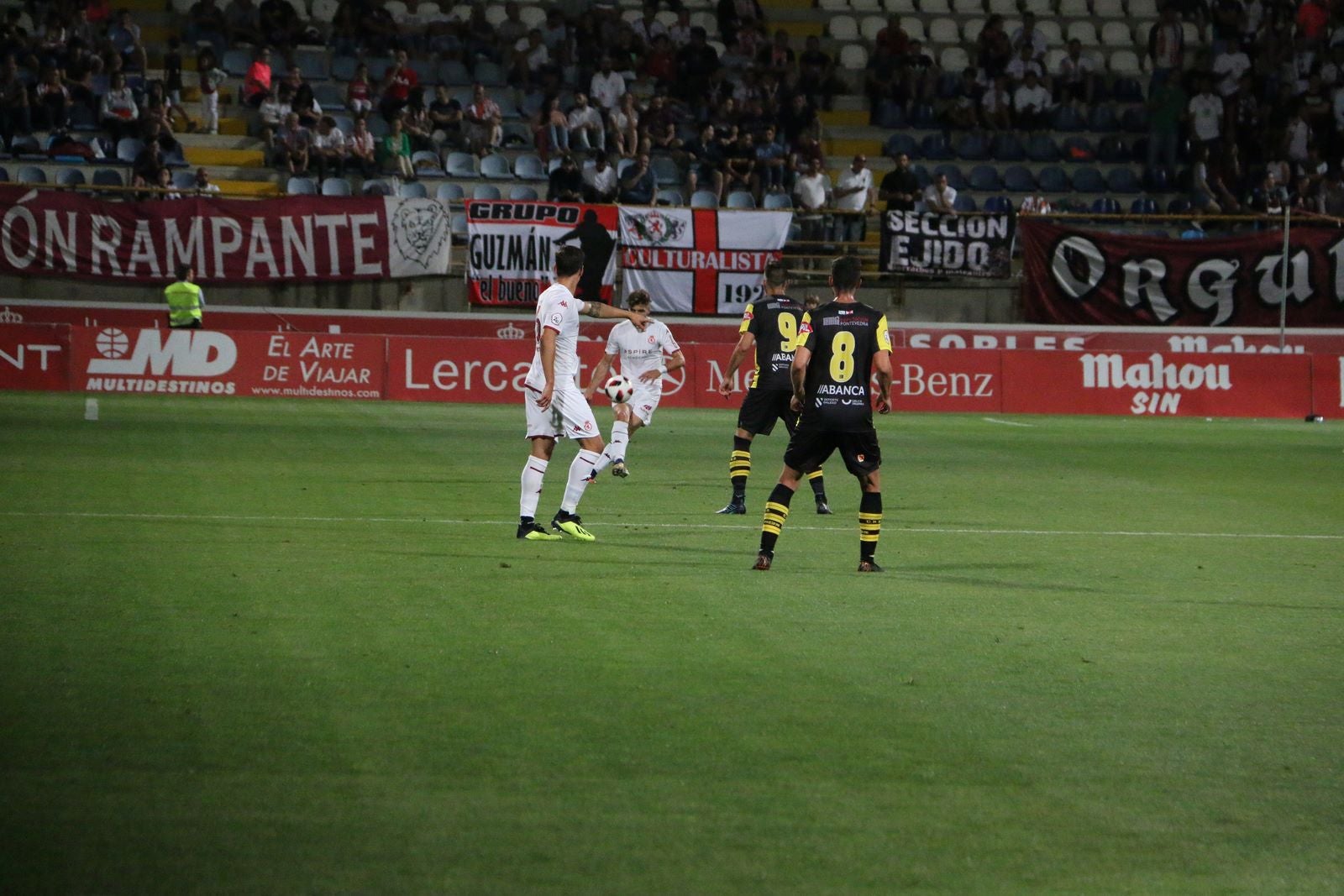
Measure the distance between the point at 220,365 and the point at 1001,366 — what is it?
13903 millimetres

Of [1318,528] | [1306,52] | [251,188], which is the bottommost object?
[1318,528]

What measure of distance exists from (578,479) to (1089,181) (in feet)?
88.3

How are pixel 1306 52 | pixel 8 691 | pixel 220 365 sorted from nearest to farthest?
pixel 8 691 → pixel 220 365 → pixel 1306 52

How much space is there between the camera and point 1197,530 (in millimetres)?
14516

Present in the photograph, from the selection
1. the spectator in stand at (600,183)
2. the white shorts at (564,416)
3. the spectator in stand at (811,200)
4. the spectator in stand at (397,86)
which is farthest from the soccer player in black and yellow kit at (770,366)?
the spectator in stand at (397,86)

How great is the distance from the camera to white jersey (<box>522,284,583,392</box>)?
485 inches

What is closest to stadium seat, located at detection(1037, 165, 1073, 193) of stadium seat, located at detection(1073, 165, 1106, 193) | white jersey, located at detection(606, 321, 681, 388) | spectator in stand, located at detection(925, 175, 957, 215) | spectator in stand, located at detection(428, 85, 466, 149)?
stadium seat, located at detection(1073, 165, 1106, 193)

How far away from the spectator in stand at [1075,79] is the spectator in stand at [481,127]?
1323cm

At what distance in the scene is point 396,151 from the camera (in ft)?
108

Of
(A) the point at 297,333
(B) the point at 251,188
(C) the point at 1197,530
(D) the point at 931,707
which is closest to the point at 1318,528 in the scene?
(C) the point at 1197,530

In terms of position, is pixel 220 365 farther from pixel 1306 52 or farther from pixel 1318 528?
pixel 1306 52

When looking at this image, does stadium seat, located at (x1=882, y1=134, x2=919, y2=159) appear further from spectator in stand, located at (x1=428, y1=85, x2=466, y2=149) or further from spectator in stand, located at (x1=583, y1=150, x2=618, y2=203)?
spectator in stand, located at (x1=428, y1=85, x2=466, y2=149)

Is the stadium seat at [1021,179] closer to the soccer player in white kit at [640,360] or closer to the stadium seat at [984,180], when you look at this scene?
the stadium seat at [984,180]

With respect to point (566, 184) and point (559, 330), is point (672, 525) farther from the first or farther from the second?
point (566, 184)
